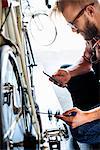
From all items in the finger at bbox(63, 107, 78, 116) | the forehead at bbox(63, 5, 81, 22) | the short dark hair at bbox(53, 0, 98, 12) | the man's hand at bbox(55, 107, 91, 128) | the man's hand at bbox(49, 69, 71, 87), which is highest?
the short dark hair at bbox(53, 0, 98, 12)

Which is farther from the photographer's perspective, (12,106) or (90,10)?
(90,10)

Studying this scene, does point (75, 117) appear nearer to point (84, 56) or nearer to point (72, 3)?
point (84, 56)

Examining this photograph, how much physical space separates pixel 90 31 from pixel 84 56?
148 millimetres

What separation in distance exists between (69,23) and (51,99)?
17.8 inches

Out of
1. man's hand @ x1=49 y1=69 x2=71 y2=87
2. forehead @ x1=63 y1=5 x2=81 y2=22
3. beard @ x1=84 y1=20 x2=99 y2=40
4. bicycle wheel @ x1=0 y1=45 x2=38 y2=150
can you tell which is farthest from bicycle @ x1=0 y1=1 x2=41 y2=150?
beard @ x1=84 y1=20 x2=99 y2=40

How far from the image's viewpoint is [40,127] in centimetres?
179

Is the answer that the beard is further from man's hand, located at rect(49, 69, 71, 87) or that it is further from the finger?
the finger

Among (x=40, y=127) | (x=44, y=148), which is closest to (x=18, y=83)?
(x=40, y=127)

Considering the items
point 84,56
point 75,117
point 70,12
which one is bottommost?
point 75,117

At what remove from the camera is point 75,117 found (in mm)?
1789

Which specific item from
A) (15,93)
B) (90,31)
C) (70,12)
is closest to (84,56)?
(90,31)

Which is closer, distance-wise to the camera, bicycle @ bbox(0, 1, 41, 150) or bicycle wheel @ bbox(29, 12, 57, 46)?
bicycle @ bbox(0, 1, 41, 150)

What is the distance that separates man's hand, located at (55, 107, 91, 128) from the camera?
5.82 feet

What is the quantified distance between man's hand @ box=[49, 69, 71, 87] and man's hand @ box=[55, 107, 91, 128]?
164mm
